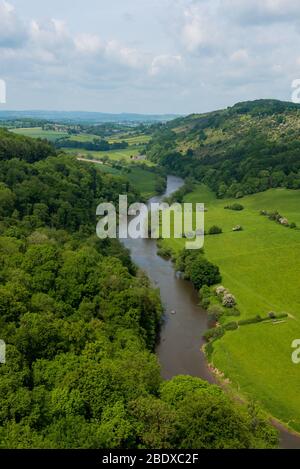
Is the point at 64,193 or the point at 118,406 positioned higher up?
the point at 64,193

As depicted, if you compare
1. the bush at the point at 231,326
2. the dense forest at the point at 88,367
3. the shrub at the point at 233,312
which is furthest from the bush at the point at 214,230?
the bush at the point at 231,326

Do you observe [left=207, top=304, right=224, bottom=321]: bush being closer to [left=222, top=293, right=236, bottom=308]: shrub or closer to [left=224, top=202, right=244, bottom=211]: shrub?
[left=222, top=293, right=236, bottom=308]: shrub

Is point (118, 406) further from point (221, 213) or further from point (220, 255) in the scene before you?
point (221, 213)

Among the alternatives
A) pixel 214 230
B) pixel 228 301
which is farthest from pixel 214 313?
Answer: pixel 214 230

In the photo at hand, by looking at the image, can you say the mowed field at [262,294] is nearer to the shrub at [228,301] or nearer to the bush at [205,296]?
the shrub at [228,301]

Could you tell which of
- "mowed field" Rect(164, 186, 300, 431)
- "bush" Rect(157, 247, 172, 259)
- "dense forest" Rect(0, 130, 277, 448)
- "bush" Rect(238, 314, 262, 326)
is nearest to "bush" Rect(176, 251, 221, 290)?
"mowed field" Rect(164, 186, 300, 431)

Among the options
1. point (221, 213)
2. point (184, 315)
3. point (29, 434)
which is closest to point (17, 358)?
point (29, 434)

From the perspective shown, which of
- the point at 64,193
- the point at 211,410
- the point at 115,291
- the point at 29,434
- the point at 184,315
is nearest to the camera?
the point at 29,434

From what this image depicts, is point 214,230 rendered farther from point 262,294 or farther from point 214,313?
point 214,313
